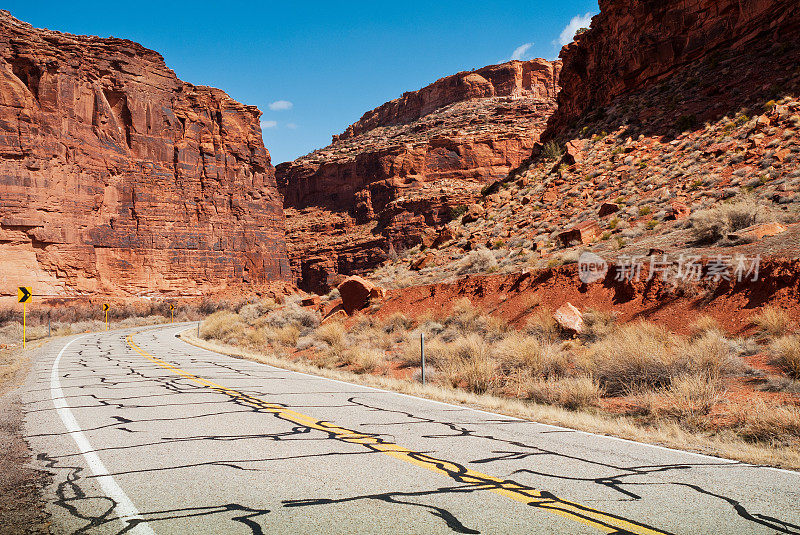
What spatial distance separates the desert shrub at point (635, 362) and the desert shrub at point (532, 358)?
552 millimetres

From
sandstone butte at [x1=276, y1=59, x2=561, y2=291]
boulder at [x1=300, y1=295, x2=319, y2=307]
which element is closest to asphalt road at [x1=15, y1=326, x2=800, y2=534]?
boulder at [x1=300, y1=295, x2=319, y2=307]

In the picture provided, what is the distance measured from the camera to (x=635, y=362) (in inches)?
335

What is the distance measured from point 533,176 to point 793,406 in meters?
26.4

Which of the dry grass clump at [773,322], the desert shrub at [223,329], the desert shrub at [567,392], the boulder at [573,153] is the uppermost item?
the boulder at [573,153]

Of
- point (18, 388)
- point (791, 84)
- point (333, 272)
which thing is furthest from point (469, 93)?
point (18, 388)

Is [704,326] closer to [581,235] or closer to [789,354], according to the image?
[789,354]

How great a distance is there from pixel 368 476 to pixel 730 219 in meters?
13.7

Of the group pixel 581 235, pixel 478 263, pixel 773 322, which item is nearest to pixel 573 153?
pixel 581 235

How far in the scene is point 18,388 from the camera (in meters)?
9.99

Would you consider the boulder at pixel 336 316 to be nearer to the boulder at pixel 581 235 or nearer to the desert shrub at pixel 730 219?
the boulder at pixel 581 235

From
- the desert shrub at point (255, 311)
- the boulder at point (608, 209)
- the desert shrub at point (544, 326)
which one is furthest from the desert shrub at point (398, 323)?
the desert shrub at point (255, 311)

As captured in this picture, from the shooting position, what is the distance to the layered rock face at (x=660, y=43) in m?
25.0

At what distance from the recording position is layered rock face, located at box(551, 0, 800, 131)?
2500 cm

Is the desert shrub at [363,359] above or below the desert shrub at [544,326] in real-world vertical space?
below
